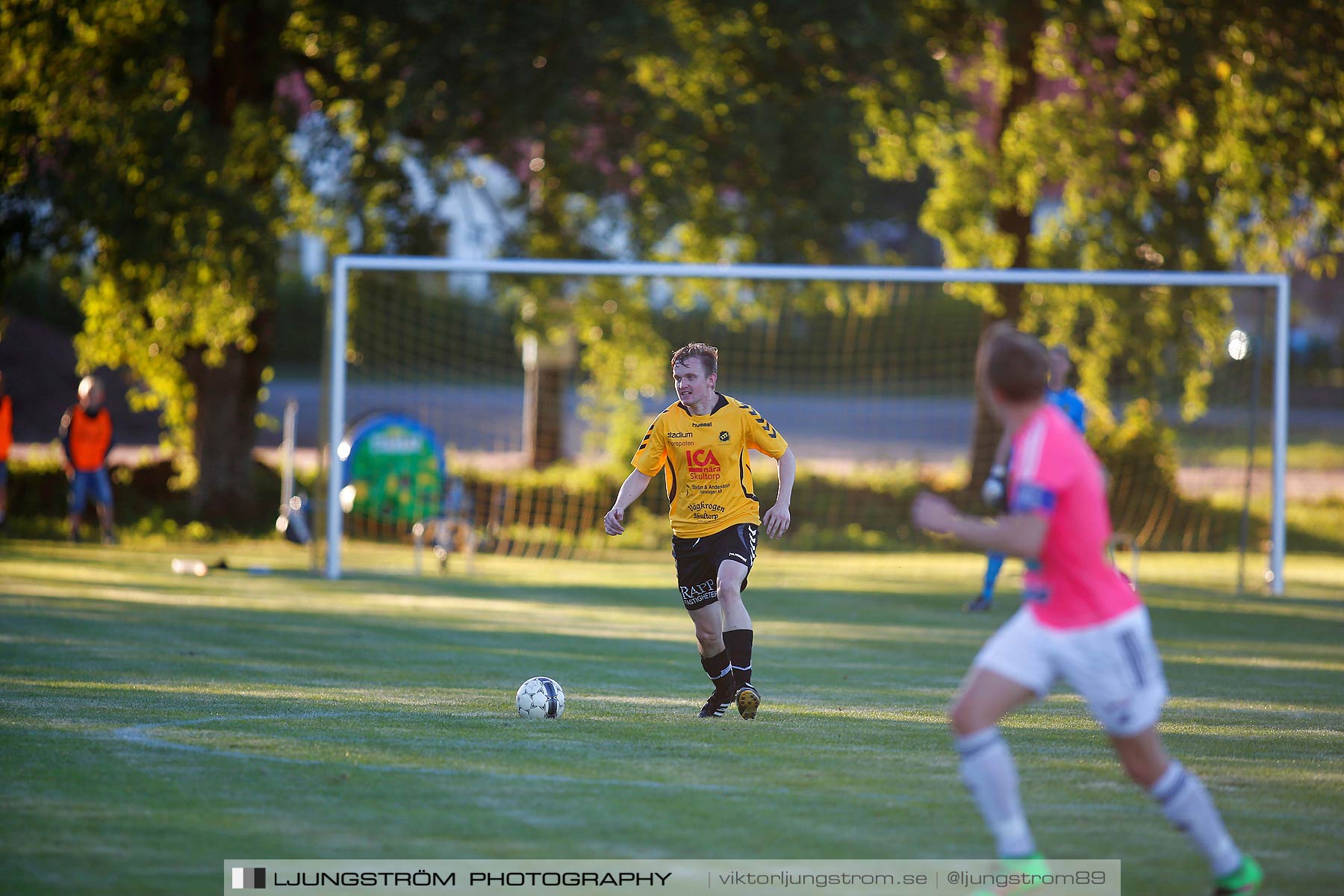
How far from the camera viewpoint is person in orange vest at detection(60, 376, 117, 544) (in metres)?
17.0

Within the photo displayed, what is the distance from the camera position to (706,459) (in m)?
7.96

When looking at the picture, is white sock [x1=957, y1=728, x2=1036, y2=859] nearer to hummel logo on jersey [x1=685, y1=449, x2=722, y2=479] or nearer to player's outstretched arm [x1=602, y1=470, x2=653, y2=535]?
player's outstretched arm [x1=602, y1=470, x2=653, y2=535]

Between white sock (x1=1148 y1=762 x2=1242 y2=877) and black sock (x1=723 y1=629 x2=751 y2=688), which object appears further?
black sock (x1=723 y1=629 x2=751 y2=688)

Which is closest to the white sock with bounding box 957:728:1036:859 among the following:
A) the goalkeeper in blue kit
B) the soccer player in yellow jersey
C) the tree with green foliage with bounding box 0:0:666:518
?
the soccer player in yellow jersey

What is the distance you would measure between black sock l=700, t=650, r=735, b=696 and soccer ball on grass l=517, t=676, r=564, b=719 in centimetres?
85

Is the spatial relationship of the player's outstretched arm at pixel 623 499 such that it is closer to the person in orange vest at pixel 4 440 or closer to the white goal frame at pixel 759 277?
the white goal frame at pixel 759 277

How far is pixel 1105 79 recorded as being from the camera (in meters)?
19.2

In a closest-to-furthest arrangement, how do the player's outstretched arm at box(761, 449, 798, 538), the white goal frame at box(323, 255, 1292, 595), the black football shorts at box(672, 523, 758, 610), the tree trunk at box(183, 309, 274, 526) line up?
the player's outstretched arm at box(761, 449, 798, 538)
the black football shorts at box(672, 523, 758, 610)
the white goal frame at box(323, 255, 1292, 595)
the tree trunk at box(183, 309, 274, 526)

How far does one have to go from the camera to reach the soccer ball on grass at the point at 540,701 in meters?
7.82

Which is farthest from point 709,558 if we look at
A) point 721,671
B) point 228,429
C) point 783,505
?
point 228,429

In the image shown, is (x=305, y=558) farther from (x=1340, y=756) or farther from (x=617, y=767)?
(x=1340, y=756)

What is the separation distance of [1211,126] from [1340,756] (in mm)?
12869

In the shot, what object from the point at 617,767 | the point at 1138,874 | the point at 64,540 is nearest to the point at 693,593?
the point at 617,767

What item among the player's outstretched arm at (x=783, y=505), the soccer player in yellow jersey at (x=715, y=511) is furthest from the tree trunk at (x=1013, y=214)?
the soccer player in yellow jersey at (x=715, y=511)
